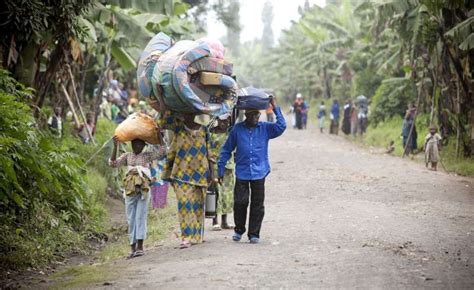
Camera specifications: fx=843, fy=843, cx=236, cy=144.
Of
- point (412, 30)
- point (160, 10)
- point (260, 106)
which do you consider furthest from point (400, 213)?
point (412, 30)

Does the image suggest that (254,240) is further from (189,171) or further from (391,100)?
(391,100)

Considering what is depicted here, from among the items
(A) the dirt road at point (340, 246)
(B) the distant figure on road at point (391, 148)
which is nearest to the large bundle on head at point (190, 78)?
(A) the dirt road at point (340, 246)

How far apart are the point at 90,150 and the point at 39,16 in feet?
18.5

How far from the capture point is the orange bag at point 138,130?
32.0 ft

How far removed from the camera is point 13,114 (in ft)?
30.9

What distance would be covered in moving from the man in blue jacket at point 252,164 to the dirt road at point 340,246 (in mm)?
323

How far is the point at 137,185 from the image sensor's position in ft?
31.7

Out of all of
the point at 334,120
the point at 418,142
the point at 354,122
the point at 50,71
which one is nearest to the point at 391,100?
the point at 354,122

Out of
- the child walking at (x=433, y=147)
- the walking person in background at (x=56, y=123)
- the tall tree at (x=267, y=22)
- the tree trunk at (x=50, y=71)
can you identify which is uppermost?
the tall tree at (x=267, y=22)

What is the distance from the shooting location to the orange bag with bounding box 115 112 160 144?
9.74 meters

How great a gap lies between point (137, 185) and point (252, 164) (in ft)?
4.46

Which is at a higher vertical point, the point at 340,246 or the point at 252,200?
the point at 252,200

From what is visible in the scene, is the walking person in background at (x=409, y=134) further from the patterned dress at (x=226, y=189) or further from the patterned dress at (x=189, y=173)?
the patterned dress at (x=189, y=173)

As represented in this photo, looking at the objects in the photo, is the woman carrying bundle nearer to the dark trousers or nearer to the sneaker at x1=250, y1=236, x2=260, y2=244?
the dark trousers
